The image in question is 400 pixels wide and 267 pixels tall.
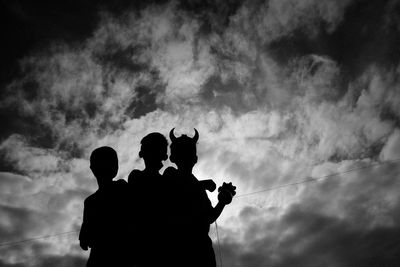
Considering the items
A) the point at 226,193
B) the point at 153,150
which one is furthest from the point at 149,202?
the point at 226,193

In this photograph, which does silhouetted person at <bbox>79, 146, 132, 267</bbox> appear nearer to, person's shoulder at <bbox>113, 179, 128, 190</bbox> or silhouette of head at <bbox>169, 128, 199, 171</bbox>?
person's shoulder at <bbox>113, 179, 128, 190</bbox>

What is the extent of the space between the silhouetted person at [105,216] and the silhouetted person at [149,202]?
13 centimetres

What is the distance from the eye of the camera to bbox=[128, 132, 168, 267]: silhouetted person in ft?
10.0

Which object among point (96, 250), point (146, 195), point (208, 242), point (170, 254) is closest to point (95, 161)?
point (146, 195)

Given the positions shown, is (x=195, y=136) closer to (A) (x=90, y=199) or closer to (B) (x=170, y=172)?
(B) (x=170, y=172)

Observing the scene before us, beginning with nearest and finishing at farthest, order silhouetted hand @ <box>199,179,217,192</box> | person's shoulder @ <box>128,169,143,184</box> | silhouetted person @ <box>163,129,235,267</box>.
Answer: silhouetted person @ <box>163,129,235,267</box>
person's shoulder @ <box>128,169,143,184</box>
silhouetted hand @ <box>199,179,217,192</box>

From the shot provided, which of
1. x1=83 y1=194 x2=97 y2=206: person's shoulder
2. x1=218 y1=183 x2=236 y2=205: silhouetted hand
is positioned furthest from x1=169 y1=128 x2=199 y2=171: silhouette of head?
x1=83 y1=194 x2=97 y2=206: person's shoulder

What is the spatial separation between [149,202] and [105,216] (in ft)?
1.50

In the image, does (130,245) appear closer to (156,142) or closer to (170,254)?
(170,254)

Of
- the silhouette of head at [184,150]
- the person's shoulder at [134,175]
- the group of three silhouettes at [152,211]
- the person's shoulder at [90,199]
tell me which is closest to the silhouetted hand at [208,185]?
the group of three silhouettes at [152,211]

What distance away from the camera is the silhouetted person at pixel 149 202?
3061mm

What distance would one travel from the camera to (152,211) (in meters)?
3.20

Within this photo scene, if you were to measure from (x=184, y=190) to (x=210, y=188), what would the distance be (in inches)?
11.9

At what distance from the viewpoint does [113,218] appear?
3.16 metres
